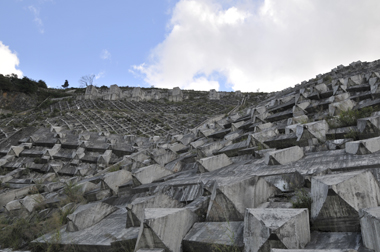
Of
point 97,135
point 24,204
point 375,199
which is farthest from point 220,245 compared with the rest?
point 97,135

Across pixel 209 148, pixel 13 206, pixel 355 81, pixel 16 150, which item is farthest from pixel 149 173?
pixel 16 150

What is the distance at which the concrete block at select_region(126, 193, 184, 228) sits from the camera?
3.15 meters

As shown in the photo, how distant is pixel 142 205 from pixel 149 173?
201 centimetres

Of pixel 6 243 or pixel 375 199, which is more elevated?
pixel 375 199

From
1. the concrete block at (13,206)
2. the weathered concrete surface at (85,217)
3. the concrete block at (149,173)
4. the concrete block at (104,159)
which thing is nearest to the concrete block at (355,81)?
the concrete block at (149,173)

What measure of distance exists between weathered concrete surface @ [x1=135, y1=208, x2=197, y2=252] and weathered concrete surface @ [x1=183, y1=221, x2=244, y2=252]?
87 millimetres

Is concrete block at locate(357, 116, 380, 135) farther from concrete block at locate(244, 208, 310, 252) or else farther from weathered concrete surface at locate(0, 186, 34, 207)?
weathered concrete surface at locate(0, 186, 34, 207)

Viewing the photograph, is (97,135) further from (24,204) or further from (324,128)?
(324,128)

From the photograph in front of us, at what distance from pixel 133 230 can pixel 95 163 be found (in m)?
6.51

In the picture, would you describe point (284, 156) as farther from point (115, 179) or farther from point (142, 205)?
point (115, 179)

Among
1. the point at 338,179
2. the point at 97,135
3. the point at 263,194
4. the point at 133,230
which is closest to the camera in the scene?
the point at 338,179

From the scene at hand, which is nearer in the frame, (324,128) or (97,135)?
(324,128)

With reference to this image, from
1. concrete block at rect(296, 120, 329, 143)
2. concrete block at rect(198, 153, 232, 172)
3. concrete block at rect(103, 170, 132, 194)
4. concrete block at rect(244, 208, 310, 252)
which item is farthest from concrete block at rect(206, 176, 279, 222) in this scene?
concrete block at rect(103, 170, 132, 194)

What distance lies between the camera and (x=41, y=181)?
308 inches
